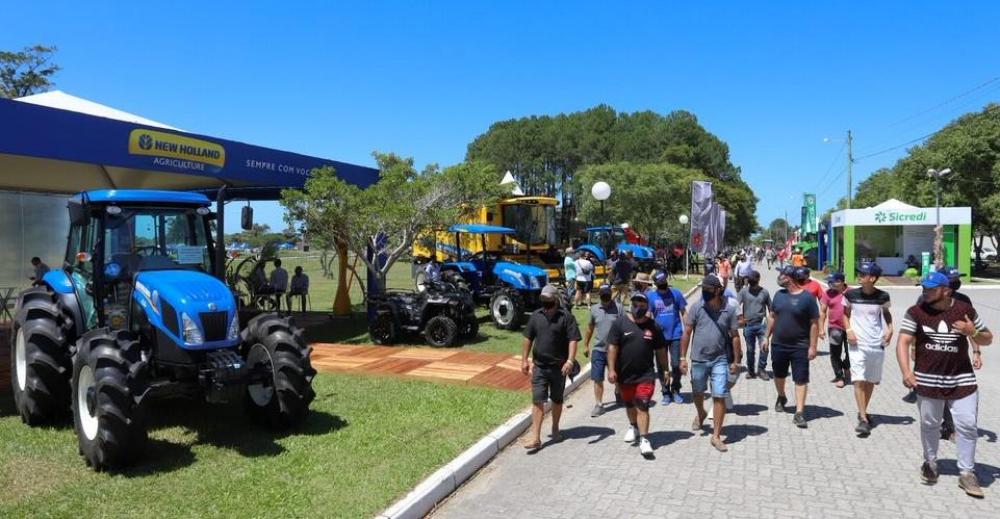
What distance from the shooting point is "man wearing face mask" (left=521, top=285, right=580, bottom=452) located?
5.98 metres

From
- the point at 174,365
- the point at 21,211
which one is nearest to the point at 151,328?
the point at 174,365

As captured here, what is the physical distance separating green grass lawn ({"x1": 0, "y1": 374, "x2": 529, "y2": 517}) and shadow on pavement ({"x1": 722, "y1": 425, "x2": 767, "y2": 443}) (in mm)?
2231

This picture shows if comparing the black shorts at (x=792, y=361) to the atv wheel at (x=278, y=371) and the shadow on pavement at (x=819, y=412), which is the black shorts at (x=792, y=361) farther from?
the atv wheel at (x=278, y=371)

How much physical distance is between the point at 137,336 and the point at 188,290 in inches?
28.3

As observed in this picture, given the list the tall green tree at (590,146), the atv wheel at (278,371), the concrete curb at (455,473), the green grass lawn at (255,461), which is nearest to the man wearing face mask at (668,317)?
the green grass lawn at (255,461)

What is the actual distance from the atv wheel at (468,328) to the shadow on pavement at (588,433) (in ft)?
16.1

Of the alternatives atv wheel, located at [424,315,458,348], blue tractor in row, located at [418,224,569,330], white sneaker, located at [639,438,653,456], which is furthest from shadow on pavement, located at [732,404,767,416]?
blue tractor in row, located at [418,224,569,330]

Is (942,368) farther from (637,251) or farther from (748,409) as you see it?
(637,251)

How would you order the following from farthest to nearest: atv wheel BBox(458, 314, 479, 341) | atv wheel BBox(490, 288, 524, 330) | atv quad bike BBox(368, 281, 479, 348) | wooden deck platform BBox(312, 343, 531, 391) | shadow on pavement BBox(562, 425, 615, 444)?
atv wheel BBox(490, 288, 524, 330) < atv wheel BBox(458, 314, 479, 341) < atv quad bike BBox(368, 281, 479, 348) < wooden deck platform BBox(312, 343, 531, 391) < shadow on pavement BBox(562, 425, 615, 444)

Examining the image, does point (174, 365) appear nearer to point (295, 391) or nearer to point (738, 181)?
point (295, 391)

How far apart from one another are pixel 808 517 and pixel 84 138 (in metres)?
9.51

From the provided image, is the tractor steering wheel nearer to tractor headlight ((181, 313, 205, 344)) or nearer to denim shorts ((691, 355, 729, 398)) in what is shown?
tractor headlight ((181, 313, 205, 344))

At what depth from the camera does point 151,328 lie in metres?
5.76

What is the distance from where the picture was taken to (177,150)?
10203 millimetres
